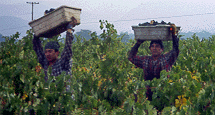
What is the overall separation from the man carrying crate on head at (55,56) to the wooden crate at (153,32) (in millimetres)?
1241

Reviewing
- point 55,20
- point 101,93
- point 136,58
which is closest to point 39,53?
point 55,20

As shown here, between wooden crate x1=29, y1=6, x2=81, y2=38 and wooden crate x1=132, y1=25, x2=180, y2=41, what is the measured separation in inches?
46.7

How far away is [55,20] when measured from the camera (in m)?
3.77

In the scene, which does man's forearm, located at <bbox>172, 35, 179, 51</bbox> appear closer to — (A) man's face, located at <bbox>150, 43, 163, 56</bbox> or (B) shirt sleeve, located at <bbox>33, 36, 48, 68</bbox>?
(A) man's face, located at <bbox>150, 43, 163, 56</bbox>

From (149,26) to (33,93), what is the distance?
7.76 feet

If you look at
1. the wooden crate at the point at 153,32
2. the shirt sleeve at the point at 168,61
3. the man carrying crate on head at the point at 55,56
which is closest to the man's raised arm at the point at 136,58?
the wooden crate at the point at 153,32

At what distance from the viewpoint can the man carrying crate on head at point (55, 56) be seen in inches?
153

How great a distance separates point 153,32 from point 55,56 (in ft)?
6.24

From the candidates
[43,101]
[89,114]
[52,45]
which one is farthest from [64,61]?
[89,114]

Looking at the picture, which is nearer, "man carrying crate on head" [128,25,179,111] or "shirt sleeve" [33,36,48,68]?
"shirt sleeve" [33,36,48,68]

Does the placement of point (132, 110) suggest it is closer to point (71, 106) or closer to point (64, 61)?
point (71, 106)

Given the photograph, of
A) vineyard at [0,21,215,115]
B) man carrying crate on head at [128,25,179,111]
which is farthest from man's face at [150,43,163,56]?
vineyard at [0,21,215,115]

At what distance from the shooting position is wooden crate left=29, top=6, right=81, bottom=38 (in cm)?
371

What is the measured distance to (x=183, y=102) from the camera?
8.66ft
